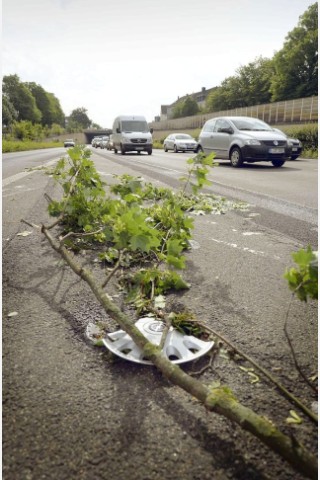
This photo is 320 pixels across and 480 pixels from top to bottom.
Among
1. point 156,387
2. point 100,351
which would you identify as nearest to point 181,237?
point 100,351

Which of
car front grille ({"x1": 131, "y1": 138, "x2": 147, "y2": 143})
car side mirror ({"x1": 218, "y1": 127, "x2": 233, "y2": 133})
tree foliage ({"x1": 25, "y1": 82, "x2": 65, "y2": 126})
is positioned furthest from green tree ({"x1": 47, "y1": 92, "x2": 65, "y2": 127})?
car side mirror ({"x1": 218, "y1": 127, "x2": 233, "y2": 133})

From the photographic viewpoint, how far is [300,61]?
50.4 metres

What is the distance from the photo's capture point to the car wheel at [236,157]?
1152 centimetres

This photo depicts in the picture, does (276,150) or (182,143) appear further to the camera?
(182,143)

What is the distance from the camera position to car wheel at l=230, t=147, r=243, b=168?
11523 mm

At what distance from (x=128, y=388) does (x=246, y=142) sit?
10708 mm

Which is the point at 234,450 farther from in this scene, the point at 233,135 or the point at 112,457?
the point at 233,135

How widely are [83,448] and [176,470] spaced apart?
292 mm

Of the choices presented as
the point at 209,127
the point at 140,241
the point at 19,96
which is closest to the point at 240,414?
A: the point at 140,241

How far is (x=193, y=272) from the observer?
252cm

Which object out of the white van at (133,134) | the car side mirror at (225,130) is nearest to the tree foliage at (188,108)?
the white van at (133,134)

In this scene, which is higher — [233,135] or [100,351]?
[233,135]

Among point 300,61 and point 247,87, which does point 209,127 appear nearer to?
point 300,61

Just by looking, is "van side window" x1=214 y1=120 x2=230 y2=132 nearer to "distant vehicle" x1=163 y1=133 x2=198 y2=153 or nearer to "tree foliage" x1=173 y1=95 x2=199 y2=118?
"distant vehicle" x1=163 y1=133 x2=198 y2=153
